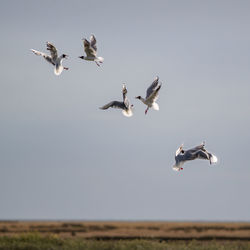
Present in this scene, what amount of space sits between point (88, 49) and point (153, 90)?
3.08m

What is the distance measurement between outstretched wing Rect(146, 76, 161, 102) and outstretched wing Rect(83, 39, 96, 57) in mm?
2560

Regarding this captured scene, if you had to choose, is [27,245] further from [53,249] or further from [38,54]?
[38,54]

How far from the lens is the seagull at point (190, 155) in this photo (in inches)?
614

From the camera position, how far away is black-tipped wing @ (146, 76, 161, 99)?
55.9 ft

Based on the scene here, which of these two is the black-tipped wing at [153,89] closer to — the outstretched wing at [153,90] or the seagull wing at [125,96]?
the outstretched wing at [153,90]

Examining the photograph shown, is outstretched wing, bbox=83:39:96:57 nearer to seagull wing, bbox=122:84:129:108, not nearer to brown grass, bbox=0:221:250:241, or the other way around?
seagull wing, bbox=122:84:129:108

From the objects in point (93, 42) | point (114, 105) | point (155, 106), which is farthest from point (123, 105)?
point (93, 42)

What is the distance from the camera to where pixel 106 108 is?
1727 cm

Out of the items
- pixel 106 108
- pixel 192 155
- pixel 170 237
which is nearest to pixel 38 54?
pixel 106 108

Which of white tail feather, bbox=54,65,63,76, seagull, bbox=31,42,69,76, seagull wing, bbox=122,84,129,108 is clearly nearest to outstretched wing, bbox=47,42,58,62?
seagull, bbox=31,42,69,76

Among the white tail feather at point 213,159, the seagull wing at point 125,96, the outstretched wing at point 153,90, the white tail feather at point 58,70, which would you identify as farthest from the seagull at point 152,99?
the white tail feather at point 58,70

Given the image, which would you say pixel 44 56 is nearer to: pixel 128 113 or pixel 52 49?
pixel 52 49

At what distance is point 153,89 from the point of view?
17.5m

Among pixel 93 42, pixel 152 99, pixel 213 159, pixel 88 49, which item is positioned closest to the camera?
pixel 213 159
